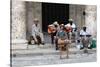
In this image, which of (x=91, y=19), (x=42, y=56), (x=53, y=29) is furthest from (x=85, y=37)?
(x=42, y=56)

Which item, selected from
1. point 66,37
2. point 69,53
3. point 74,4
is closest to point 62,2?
point 74,4

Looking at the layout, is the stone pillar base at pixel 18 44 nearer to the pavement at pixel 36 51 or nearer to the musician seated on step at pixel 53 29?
the pavement at pixel 36 51

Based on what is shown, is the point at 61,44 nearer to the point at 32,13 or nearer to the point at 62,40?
the point at 62,40

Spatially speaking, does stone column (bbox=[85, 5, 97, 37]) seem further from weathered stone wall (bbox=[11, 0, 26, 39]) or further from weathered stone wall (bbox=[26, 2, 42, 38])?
weathered stone wall (bbox=[11, 0, 26, 39])

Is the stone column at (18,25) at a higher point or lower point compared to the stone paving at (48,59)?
higher

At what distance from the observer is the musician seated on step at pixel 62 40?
2.03 meters

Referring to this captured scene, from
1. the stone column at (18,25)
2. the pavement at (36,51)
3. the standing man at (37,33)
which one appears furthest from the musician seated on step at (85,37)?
the stone column at (18,25)

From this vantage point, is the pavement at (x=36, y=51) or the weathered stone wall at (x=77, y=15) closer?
the pavement at (x=36, y=51)

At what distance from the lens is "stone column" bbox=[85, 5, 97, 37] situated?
6.81ft

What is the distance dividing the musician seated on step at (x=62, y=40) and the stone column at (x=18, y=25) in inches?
11.7

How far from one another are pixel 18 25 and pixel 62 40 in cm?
40

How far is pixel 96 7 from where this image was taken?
217 centimetres

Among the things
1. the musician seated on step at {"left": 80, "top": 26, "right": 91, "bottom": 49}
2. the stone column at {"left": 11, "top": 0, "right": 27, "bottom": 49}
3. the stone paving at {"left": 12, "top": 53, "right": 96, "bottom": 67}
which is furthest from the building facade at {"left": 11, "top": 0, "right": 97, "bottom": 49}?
the musician seated on step at {"left": 80, "top": 26, "right": 91, "bottom": 49}

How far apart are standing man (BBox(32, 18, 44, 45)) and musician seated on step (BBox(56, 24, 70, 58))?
5.6 inches
